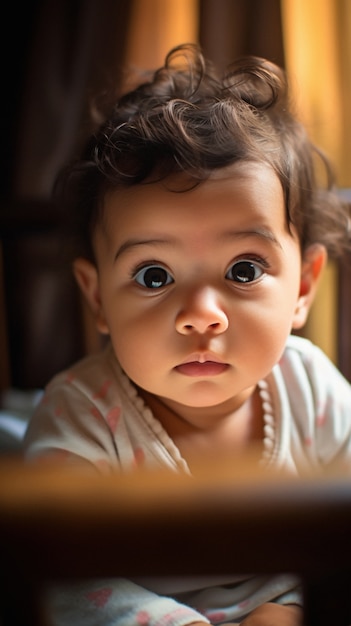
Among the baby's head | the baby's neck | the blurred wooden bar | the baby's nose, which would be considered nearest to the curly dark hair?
the baby's head

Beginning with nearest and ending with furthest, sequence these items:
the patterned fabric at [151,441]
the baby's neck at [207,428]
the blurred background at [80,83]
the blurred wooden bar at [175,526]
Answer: the blurred wooden bar at [175,526] < the patterned fabric at [151,441] < the baby's neck at [207,428] < the blurred background at [80,83]

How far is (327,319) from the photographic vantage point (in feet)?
4.62

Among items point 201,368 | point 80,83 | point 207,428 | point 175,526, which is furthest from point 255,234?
point 80,83

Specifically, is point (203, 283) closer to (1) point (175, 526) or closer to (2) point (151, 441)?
(2) point (151, 441)

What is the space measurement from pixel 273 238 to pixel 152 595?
0.40 m

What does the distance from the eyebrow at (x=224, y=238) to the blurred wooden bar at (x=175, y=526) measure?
415 millimetres

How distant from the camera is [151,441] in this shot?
903 millimetres

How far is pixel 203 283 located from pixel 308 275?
0.23 metres

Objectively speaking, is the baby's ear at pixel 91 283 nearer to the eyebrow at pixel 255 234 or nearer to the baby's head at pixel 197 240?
the baby's head at pixel 197 240

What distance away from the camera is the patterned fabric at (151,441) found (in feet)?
2.48

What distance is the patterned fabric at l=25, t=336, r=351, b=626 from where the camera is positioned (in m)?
0.76

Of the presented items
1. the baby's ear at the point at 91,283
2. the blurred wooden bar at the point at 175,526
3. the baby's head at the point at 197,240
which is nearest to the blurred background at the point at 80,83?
the baby's ear at the point at 91,283

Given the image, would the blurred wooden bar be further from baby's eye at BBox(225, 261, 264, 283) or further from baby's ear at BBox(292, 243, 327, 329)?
baby's ear at BBox(292, 243, 327, 329)

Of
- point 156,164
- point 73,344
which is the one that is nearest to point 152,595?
point 156,164
